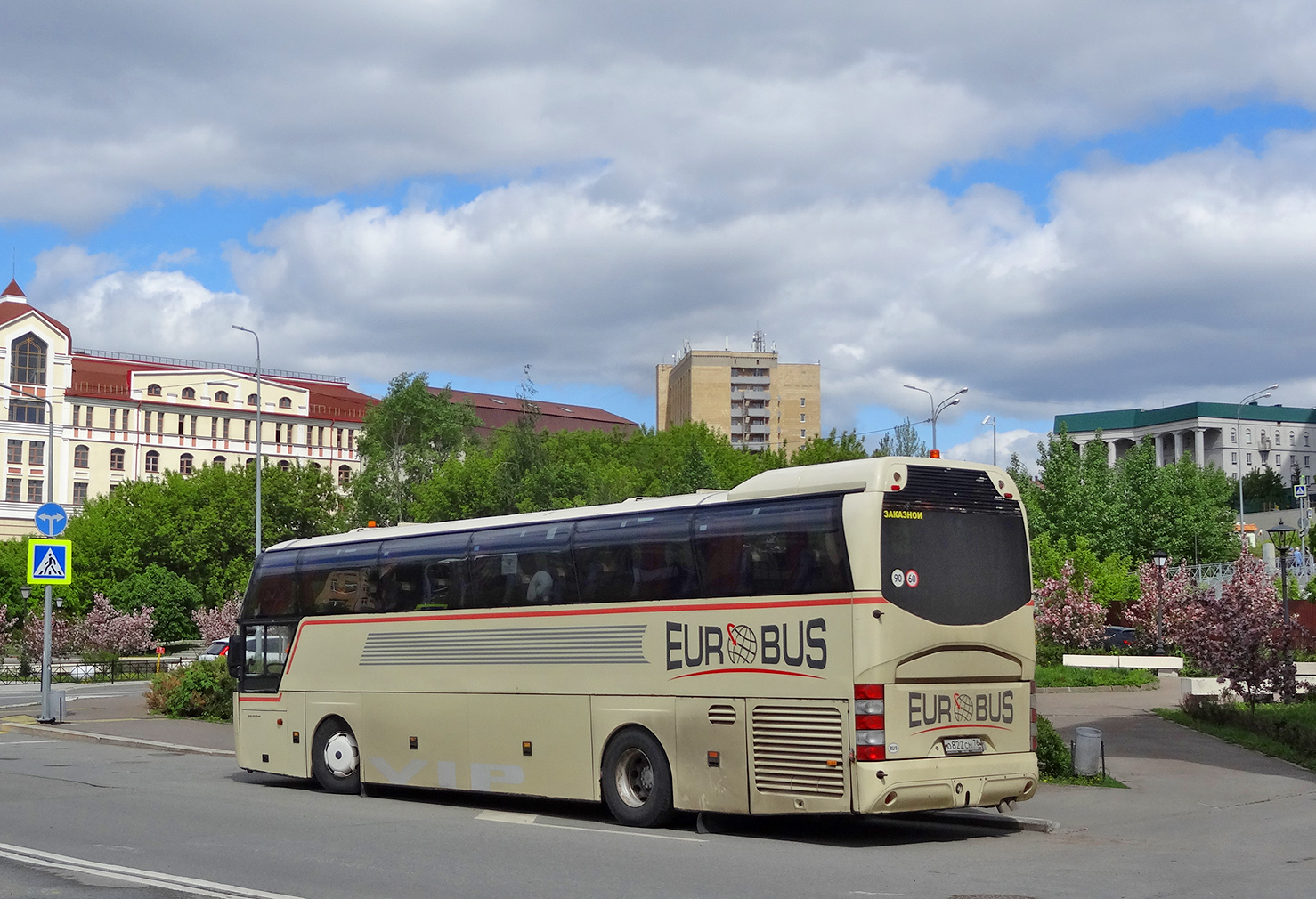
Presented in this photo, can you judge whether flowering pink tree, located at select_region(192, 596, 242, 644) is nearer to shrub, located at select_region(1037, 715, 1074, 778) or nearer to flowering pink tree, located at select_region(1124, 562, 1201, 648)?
flowering pink tree, located at select_region(1124, 562, 1201, 648)

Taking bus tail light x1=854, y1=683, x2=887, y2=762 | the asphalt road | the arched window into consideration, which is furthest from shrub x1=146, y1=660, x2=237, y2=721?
the arched window

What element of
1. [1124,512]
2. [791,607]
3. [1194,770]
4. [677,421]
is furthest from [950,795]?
[677,421]

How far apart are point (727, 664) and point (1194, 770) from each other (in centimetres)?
825

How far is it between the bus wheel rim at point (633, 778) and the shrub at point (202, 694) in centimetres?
1689

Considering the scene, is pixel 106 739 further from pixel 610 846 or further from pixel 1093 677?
pixel 1093 677

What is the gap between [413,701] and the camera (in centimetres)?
1655

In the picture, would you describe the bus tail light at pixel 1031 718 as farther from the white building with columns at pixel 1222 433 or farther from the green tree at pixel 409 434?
the white building with columns at pixel 1222 433

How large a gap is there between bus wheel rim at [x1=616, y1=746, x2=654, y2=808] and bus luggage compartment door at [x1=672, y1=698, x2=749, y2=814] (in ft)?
2.28

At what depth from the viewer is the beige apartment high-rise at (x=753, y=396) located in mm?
152750

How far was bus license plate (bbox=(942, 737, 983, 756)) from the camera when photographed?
41.0 feet

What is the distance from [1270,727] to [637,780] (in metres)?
12.1

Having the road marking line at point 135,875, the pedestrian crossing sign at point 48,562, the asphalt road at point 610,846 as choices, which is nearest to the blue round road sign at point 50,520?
the pedestrian crossing sign at point 48,562

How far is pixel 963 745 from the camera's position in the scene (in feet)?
41.4

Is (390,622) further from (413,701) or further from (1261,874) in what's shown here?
(1261,874)
